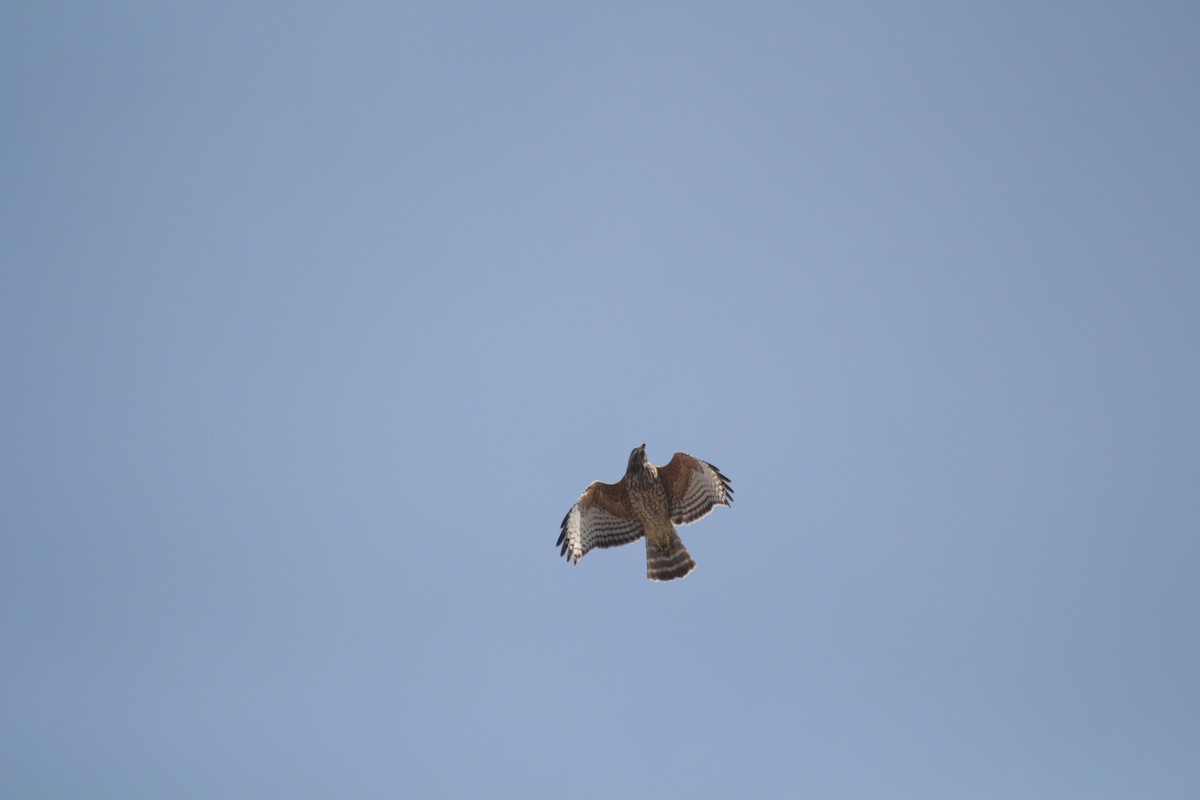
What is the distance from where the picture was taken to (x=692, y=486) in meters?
17.7

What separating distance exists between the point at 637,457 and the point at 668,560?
5.74 feet

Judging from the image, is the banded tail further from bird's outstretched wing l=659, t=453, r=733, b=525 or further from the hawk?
bird's outstretched wing l=659, t=453, r=733, b=525

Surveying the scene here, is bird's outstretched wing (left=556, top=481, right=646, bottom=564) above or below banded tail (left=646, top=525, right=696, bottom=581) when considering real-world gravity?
above

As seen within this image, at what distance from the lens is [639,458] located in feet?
56.8

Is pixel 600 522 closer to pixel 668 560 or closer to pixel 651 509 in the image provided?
pixel 651 509

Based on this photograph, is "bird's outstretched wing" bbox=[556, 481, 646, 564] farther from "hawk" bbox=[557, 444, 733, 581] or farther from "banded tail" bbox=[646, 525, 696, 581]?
"banded tail" bbox=[646, 525, 696, 581]

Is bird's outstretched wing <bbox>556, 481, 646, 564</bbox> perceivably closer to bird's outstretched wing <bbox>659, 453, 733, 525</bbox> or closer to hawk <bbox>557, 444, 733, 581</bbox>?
hawk <bbox>557, 444, 733, 581</bbox>

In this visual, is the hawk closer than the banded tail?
Yes

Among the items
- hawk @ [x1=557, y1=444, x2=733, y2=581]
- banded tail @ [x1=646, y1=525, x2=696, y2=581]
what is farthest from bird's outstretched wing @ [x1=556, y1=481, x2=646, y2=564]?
banded tail @ [x1=646, y1=525, x2=696, y2=581]

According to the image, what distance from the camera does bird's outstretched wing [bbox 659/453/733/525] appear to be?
57.6 feet

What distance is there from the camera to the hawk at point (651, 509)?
17.5m

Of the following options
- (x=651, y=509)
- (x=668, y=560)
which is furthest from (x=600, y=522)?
(x=668, y=560)

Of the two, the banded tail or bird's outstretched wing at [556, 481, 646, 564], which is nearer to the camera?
bird's outstretched wing at [556, 481, 646, 564]

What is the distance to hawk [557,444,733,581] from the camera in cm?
1750
